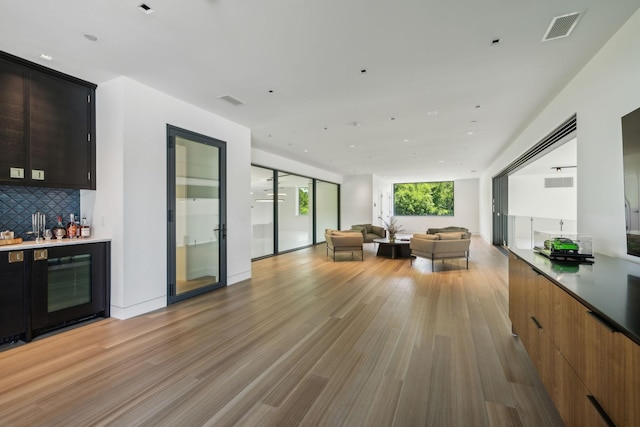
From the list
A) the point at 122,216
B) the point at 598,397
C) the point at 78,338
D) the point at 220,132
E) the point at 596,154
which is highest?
the point at 220,132

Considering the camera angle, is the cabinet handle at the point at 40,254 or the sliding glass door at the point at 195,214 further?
the sliding glass door at the point at 195,214

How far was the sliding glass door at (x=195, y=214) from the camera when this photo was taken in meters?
4.05

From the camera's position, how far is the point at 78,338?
3.00 m

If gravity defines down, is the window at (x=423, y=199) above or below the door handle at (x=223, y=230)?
above

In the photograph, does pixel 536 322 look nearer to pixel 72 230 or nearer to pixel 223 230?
pixel 223 230

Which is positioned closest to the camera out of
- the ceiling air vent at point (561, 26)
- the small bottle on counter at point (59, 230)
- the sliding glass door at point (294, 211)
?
the ceiling air vent at point (561, 26)

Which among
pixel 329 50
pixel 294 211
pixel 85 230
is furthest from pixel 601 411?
pixel 294 211

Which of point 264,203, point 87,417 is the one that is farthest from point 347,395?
point 264,203

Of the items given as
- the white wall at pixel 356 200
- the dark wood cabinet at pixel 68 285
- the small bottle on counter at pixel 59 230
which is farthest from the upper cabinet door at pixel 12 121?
the white wall at pixel 356 200

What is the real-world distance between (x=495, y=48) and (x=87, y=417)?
4471mm

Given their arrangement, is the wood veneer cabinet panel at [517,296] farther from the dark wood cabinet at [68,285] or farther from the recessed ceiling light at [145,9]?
the dark wood cabinet at [68,285]

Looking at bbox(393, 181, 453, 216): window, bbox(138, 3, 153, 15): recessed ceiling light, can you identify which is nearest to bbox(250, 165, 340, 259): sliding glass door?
bbox(138, 3, 153, 15): recessed ceiling light

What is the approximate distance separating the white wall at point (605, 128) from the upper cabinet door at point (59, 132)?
5.60m

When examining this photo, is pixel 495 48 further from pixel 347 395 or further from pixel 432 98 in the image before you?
pixel 347 395
